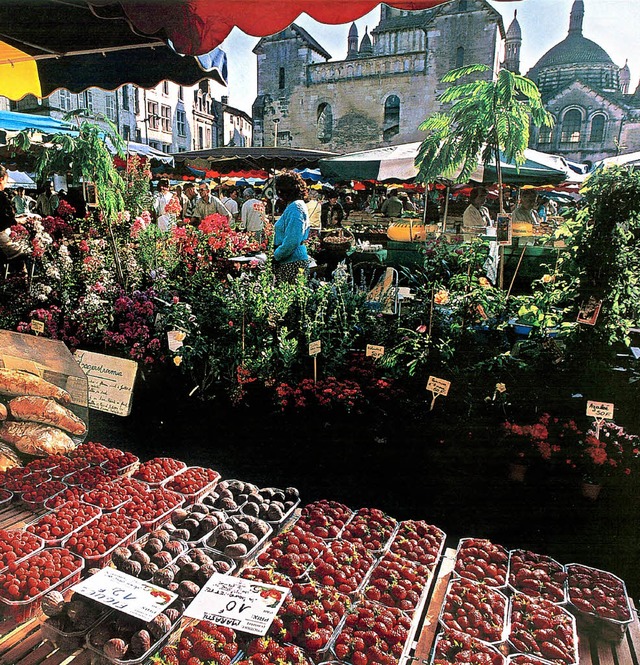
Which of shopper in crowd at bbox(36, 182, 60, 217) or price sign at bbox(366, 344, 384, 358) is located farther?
shopper in crowd at bbox(36, 182, 60, 217)

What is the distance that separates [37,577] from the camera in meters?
1.68

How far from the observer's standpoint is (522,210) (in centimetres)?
713

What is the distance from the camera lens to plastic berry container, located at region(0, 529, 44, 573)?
1762 millimetres

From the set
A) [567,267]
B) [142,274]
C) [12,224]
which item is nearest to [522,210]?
[567,267]

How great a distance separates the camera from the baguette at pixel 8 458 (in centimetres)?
240

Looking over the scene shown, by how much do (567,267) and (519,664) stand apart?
72.2 inches

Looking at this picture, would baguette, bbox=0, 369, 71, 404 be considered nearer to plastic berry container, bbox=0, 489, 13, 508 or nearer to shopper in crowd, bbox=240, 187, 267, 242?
plastic berry container, bbox=0, 489, 13, 508

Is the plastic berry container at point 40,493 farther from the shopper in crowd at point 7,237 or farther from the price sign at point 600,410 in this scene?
the price sign at point 600,410

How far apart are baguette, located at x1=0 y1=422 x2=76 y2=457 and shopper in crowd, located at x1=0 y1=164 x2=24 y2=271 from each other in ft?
4.25

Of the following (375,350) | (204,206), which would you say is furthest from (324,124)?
(375,350)

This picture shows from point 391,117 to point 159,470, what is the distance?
32.5 metres

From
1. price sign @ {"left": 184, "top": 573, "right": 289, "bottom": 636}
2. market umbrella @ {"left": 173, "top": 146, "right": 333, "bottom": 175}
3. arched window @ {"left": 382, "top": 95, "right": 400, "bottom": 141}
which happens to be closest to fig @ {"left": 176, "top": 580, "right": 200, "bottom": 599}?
price sign @ {"left": 184, "top": 573, "right": 289, "bottom": 636}

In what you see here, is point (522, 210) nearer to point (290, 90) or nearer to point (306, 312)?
point (306, 312)

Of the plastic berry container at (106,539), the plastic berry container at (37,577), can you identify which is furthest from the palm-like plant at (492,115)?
the plastic berry container at (37,577)
